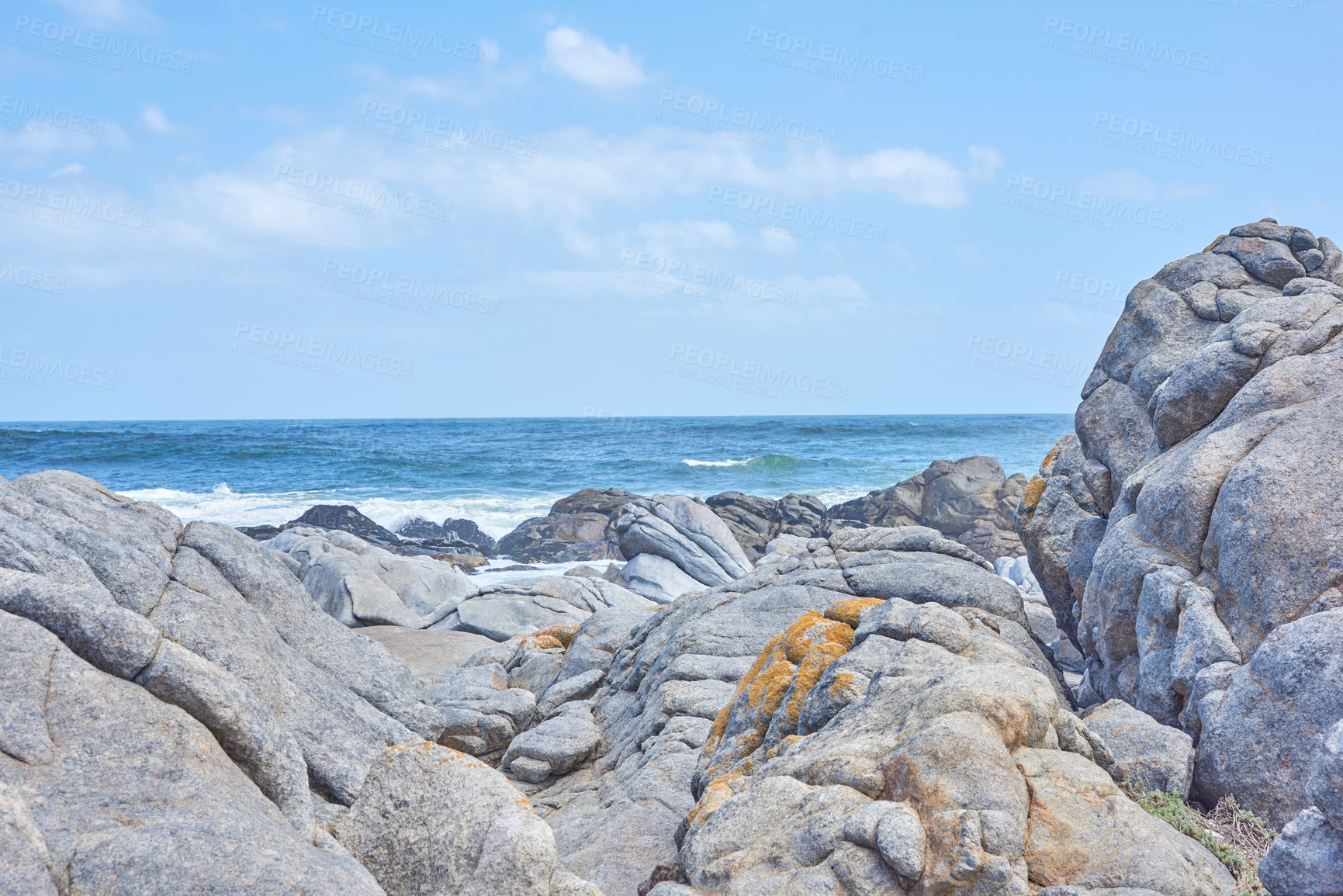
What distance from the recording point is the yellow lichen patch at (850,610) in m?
9.88

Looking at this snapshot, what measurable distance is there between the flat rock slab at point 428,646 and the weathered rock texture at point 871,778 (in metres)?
5.73

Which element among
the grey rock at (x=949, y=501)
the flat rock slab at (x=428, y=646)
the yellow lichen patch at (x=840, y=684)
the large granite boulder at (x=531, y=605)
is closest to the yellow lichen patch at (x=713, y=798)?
the yellow lichen patch at (x=840, y=684)

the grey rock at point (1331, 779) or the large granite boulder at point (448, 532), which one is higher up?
the grey rock at point (1331, 779)

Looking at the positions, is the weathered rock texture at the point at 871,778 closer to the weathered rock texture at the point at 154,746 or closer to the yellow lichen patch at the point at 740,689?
the yellow lichen patch at the point at 740,689

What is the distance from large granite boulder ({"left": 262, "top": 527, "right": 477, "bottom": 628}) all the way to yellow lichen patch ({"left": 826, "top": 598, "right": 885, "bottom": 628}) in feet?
43.7

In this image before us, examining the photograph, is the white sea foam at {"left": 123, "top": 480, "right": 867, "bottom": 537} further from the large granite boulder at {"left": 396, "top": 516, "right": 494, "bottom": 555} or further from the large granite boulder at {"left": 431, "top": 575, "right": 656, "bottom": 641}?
the large granite boulder at {"left": 431, "top": 575, "right": 656, "bottom": 641}

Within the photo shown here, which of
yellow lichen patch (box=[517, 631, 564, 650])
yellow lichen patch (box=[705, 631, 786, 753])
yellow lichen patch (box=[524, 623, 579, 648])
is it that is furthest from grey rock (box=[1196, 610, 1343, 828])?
yellow lichen patch (box=[524, 623, 579, 648])

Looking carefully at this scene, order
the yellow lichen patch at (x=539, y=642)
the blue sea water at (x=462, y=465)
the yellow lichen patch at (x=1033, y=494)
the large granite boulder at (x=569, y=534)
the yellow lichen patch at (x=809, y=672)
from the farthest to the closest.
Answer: the blue sea water at (x=462, y=465) → the large granite boulder at (x=569, y=534) → the yellow lichen patch at (x=539, y=642) → the yellow lichen patch at (x=1033, y=494) → the yellow lichen patch at (x=809, y=672)

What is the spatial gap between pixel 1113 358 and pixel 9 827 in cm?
1474

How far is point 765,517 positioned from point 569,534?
8865 mm

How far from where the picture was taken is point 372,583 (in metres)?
22.2

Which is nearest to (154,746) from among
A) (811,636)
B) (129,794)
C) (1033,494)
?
(129,794)

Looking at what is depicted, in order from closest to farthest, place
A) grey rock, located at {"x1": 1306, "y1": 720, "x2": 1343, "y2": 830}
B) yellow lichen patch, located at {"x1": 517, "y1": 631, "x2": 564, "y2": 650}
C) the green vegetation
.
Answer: grey rock, located at {"x1": 1306, "y1": 720, "x2": 1343, "y2": 830} → the green vegetation → yellow lichen patch, located at {"x1": 517, "y1": 631, "x2": 564, "y2": 650}

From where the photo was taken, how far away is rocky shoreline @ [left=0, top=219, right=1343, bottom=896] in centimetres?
495
